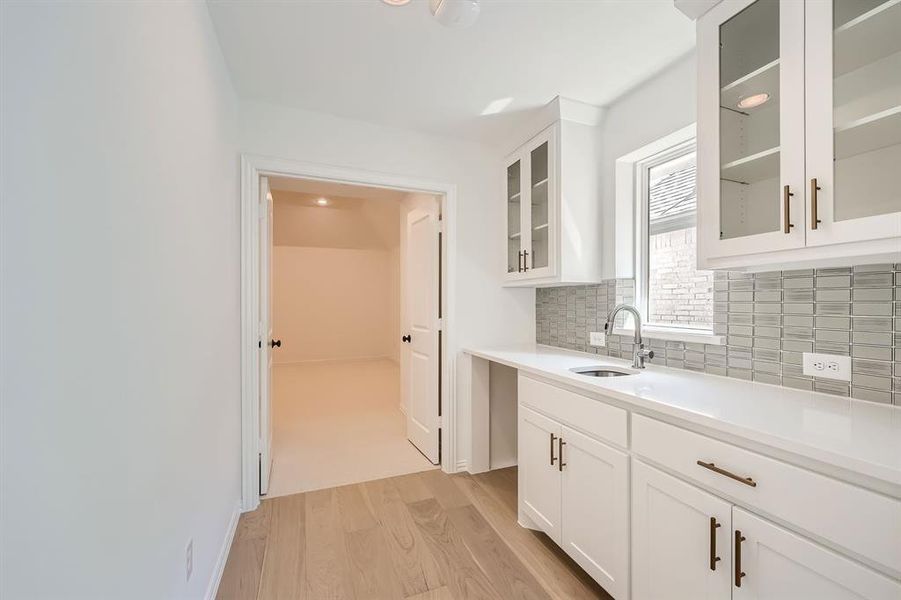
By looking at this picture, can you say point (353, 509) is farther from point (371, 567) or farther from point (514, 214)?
point (514, 214)

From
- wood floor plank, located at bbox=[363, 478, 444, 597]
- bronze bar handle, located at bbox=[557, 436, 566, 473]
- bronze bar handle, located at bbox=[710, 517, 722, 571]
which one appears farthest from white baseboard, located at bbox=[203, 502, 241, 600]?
bronze bar handle, located at bbox=[710, 517, 722, 571]

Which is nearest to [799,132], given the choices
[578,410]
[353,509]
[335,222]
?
[578,410]

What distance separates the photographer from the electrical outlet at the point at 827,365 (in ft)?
4.44

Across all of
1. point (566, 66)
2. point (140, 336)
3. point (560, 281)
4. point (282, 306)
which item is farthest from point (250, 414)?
point (282, 306)

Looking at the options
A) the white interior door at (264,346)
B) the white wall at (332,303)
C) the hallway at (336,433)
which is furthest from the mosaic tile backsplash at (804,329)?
the white wall at (332,303)

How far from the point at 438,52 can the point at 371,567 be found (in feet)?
8.34

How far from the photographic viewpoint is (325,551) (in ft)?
6.37

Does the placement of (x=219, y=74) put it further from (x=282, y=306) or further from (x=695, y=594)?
(x=282, y=306)

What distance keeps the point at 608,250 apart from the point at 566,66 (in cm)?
107

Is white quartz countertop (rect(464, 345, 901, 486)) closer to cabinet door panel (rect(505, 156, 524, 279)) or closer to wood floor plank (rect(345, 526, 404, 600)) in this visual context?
cabinet door panel (rect(505, 156, 524, 279))

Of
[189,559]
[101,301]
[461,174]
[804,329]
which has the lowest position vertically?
[189,559]

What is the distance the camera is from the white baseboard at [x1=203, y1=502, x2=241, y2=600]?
5.27 feet

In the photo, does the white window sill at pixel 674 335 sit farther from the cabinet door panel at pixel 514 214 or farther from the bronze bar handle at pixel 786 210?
the cabinet door panel at pixel 514 214

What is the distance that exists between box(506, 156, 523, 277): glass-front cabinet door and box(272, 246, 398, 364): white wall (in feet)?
17.4
